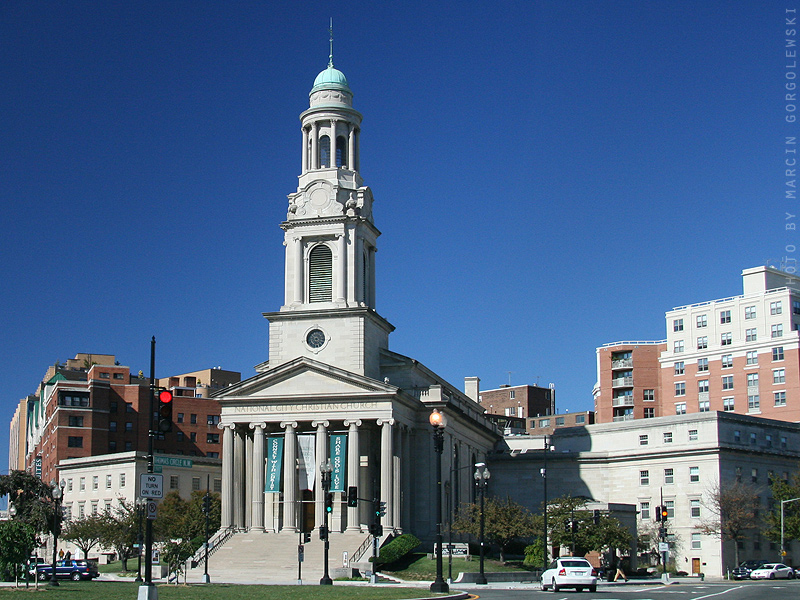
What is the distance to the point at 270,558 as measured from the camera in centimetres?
7731

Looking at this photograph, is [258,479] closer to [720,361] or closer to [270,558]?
[270,558]

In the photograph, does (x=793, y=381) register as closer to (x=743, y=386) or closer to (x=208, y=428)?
(x=743, y=386)

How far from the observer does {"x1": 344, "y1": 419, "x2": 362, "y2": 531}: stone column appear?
269 feet

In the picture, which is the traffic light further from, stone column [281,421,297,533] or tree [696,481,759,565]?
tree [696,481,759,565]

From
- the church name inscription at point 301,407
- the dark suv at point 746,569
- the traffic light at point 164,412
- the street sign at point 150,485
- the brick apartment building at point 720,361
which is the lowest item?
the dark suv at point 746,569

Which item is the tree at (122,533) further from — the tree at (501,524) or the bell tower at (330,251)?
the tree at (501,524)

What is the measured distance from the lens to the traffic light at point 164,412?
110 ft

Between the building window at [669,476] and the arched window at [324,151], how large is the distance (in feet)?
132

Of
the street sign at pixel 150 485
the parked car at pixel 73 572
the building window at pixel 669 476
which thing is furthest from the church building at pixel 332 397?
the street sign at pixel 150 485

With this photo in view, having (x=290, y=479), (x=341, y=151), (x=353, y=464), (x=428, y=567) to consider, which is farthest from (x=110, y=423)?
(x=428, y=567)

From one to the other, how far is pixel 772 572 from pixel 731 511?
11.9 metres

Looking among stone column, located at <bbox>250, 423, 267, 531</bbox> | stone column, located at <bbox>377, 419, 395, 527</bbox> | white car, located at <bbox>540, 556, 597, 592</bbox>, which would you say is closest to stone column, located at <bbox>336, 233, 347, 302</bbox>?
stone column, located at <bbox>250, 423, 267, 531</bbox>

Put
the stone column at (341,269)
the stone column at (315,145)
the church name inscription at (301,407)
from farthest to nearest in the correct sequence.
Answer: the stone column at (315,145) < the stone column at (341,269) < the church name inscription at (301,407)

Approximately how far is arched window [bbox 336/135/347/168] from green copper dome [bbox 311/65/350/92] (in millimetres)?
4544
